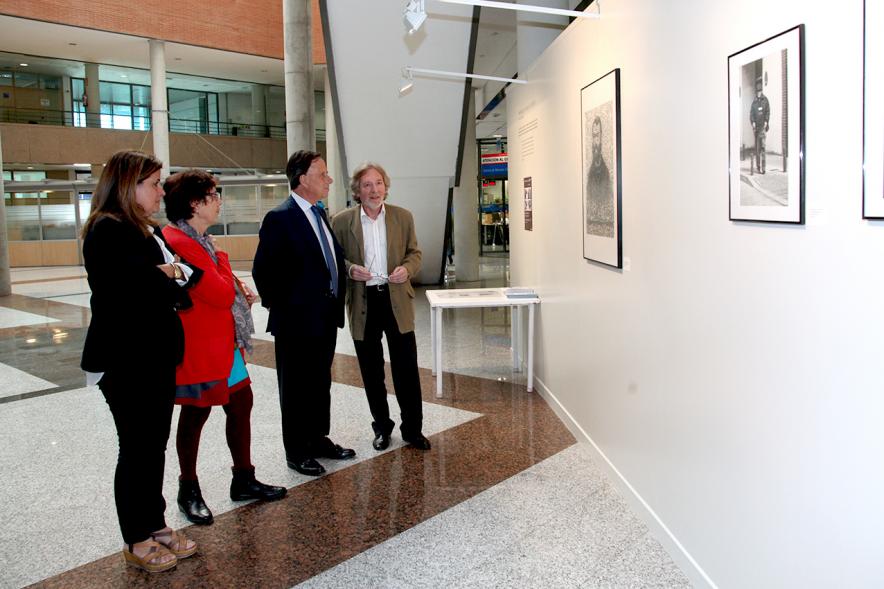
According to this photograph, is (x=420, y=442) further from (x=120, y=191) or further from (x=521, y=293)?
(x=120, y=191)

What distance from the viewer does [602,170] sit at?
13.3 ft

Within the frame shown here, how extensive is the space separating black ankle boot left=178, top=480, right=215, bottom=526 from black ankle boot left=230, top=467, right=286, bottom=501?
23 cm

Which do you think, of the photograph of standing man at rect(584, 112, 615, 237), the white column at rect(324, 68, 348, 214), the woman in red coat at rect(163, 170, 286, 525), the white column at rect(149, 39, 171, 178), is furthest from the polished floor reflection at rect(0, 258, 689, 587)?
the white column at rect(149, 39, 171, 178)

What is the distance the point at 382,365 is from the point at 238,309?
1.29 meters

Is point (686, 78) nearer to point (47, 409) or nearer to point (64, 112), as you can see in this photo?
point (47, 409)

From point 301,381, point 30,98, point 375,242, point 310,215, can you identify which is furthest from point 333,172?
point 301,381

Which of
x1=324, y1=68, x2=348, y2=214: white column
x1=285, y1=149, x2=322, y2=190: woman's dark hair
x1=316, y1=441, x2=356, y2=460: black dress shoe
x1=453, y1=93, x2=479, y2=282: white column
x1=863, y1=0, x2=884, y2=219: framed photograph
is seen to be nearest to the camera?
x1=863, y1=0, x2=884, y2=219: framed photograph

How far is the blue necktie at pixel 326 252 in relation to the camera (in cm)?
409

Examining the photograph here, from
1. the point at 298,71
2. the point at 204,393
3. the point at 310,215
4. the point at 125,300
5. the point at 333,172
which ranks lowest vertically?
the point at 204,393

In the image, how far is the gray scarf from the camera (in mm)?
3332

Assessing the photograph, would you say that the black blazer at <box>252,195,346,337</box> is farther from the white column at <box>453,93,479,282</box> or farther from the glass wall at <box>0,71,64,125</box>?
the glass wall at <box>0,71,64,125</box>

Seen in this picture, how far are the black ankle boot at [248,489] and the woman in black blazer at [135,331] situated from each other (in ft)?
2.20

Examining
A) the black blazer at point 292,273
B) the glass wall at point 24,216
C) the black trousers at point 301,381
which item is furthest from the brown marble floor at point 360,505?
the glass wall at point 24,216

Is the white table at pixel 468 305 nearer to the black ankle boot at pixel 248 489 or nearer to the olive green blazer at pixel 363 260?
the olive green blazer at pixel 363 260
